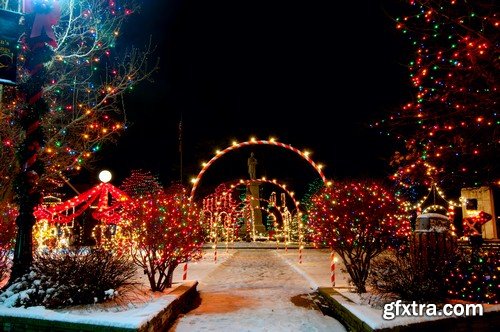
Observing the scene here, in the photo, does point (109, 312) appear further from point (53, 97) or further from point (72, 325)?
point (53, 97)

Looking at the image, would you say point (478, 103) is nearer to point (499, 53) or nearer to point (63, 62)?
point (499, 53)

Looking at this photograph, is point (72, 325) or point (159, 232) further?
point (159, 232)

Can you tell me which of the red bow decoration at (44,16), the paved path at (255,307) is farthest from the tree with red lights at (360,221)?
the red bow decoration at (44,16)

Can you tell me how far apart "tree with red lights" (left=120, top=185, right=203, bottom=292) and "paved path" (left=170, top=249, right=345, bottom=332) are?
126 centimetres

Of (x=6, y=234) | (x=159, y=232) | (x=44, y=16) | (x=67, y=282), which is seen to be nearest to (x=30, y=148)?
(x=44, y=16)

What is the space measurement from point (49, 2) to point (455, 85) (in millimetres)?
8659

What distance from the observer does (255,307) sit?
29.3 feet

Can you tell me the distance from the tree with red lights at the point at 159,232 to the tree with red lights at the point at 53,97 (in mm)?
2068

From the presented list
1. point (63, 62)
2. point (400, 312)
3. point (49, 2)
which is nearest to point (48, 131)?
point (63, 62)

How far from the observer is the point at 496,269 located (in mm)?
7262

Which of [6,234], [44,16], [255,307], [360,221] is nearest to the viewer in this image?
[44,16]

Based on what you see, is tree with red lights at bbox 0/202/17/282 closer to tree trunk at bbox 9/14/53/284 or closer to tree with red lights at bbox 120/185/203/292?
tree trunk at bbox 9/14/53/284

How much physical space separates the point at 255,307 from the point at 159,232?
269 centimetres

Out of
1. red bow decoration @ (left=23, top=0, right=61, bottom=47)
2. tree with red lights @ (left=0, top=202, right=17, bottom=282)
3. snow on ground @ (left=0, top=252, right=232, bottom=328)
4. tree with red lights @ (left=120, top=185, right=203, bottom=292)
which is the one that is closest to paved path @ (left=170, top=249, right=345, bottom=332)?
snow on ground @ (left=0, top=252, right=232, bottom=328)
